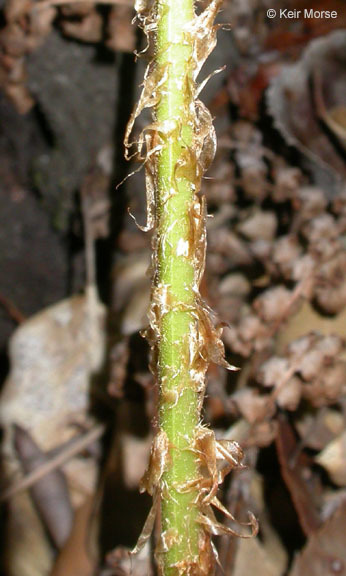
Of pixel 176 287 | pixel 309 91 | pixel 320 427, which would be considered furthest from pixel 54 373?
pixel 176 287

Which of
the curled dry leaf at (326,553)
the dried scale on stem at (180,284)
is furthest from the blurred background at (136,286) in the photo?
the dried scale on stem at (180,284)

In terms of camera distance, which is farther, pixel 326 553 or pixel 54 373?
pixel 54 373

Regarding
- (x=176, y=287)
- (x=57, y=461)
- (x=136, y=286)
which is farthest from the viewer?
(x=136, y=286)

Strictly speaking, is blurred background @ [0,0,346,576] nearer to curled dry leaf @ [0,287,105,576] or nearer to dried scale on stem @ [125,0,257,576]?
curled dry leaf @ [0,287,105,576]

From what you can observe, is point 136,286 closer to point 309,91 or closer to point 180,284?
point 309,91

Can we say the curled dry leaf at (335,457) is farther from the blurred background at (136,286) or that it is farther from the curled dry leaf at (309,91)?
the curled dry leaf at (309,91)

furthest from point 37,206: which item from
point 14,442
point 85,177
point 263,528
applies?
point 263,528

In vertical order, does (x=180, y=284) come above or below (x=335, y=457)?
above
